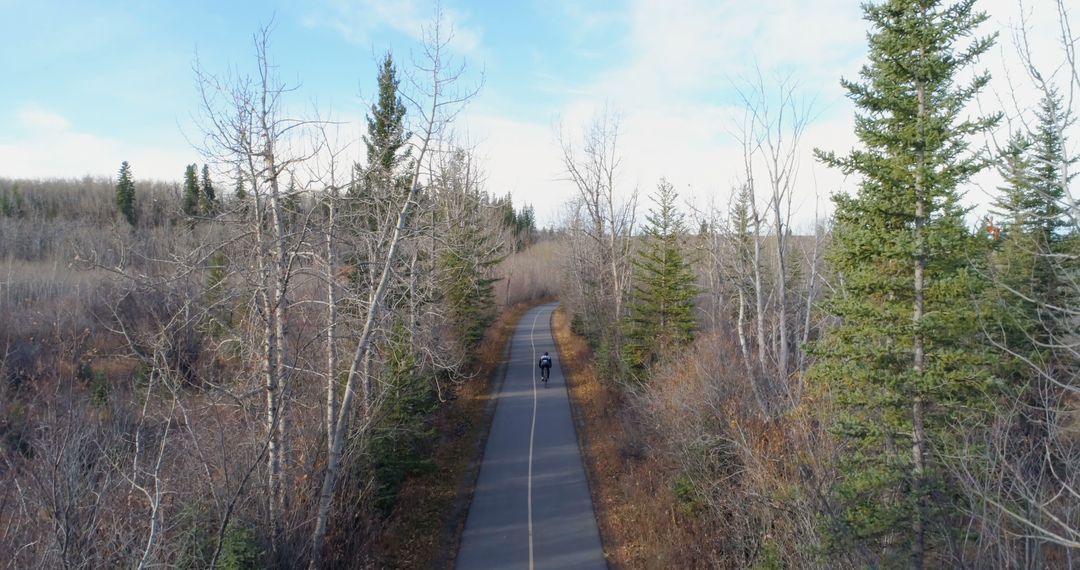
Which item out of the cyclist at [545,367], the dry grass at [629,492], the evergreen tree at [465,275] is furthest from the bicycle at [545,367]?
the evergreen tree at [465,275]

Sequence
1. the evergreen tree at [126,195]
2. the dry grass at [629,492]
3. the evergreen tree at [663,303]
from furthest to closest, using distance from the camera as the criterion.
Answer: the evergreen tree at [126,195], the evergreen tree at [663,303], the dry grass at [629,492]

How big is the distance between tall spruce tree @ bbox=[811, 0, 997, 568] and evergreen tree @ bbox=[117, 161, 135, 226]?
183ft

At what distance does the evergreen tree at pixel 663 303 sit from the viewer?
25.6 meters

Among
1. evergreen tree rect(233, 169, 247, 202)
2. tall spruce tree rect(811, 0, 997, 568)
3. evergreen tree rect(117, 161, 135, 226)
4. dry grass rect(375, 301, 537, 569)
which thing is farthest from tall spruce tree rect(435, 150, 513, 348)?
evergreen tree rect(117, 161, 135, 226)

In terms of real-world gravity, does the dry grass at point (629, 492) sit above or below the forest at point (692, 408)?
below

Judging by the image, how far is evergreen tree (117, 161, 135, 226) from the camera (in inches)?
2047

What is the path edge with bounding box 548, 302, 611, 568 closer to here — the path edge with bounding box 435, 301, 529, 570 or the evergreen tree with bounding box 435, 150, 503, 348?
the path edge with bounding box 435, 301, 529, 570

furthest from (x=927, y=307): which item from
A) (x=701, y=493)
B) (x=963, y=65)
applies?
(x=701, y=493)

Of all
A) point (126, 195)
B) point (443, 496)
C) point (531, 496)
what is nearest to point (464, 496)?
point (443, 496)

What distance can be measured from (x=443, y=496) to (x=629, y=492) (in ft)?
18.2

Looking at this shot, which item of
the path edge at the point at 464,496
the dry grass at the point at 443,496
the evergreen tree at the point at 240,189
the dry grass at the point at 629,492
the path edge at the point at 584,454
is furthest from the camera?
the path edge at the point at 584,454

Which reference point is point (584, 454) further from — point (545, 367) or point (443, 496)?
point (545, 367)

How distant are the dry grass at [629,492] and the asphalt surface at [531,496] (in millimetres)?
454

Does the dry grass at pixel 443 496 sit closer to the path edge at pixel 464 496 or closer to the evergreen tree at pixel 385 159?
the path edge at pixel 464 496
